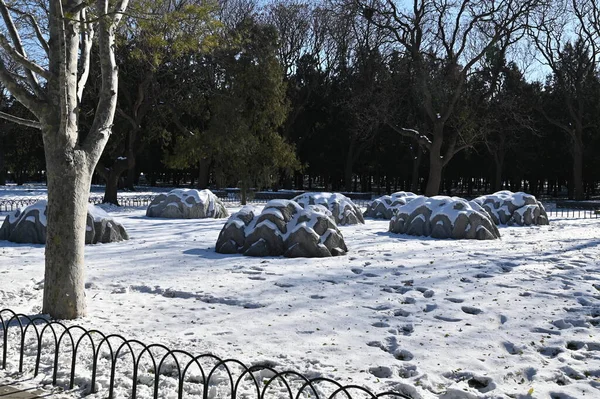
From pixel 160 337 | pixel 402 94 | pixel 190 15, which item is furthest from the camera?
pixel 402 94

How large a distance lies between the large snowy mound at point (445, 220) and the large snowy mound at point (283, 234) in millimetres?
4332

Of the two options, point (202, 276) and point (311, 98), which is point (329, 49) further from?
point (202, 276)

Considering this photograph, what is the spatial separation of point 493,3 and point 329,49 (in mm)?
18558

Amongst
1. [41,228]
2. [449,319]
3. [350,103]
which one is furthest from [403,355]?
[350,103]

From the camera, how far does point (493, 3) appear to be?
1167 inches

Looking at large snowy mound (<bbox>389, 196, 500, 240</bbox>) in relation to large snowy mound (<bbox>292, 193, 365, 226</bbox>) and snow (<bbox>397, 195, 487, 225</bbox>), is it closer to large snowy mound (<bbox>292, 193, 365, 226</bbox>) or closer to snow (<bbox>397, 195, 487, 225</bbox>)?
snow (<bbox>397, 195, 487, 225</bbox>)

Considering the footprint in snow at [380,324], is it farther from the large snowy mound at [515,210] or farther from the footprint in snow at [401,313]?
the large snowy mound at [515,210]

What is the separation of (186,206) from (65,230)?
595 inches

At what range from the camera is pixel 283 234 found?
12344mm

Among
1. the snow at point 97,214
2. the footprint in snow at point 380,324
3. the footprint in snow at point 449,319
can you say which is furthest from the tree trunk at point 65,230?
the snow at point 97,214

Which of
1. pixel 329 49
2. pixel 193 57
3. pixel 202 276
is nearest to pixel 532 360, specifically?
pixel 202 276

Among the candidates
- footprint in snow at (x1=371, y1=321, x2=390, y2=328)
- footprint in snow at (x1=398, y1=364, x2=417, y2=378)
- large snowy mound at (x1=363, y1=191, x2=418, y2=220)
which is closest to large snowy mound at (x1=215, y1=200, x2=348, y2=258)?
footprint in snow at (x1=371, y1=321, x2=390, y2=328)

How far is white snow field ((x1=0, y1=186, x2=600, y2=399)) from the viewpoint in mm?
5258

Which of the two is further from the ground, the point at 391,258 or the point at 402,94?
the point at 402,94
